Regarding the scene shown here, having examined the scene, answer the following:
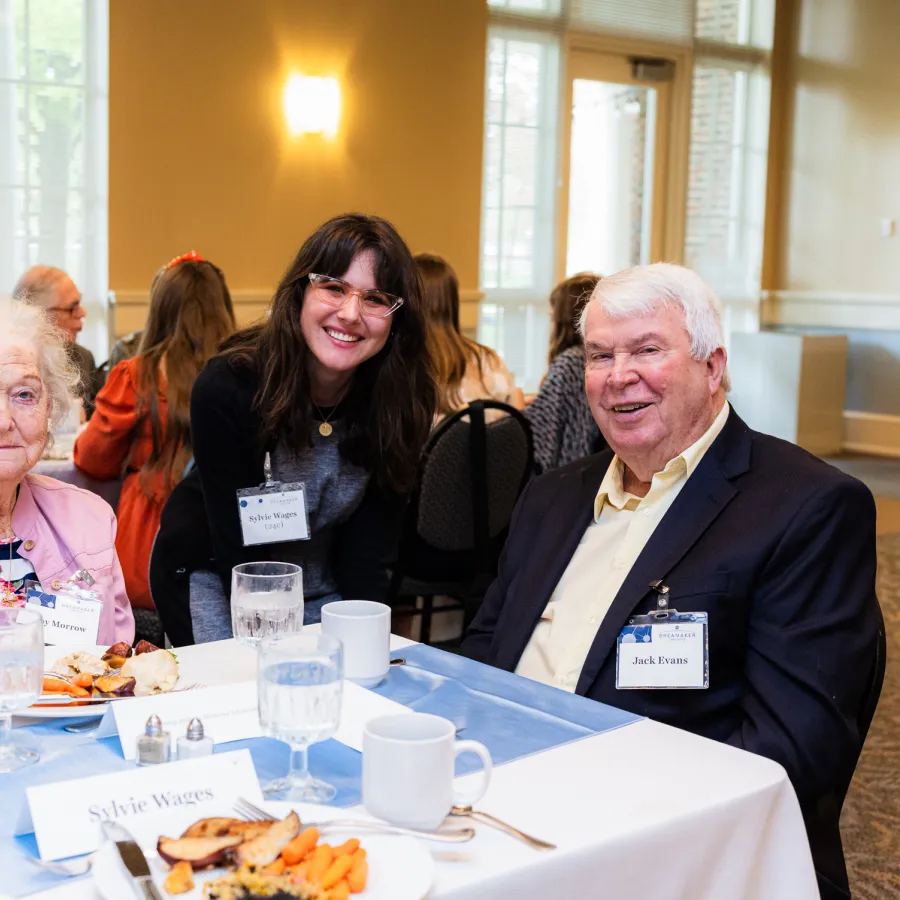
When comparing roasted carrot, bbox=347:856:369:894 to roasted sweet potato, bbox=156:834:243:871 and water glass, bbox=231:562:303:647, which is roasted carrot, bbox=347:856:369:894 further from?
water glass, bbox=231:562:303:647

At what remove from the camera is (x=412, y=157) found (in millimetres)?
7391

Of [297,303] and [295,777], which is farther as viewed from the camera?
[297,303]

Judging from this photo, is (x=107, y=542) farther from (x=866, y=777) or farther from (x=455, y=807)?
(x=866, y=777)

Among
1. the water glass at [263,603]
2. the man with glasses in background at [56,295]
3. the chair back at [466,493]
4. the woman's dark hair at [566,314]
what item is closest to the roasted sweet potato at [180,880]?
the water glass at [263,603]

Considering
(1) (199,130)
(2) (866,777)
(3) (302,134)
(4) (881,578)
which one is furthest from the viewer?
(3) (302,134)

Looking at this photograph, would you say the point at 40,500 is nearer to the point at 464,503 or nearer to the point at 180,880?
the point at 180,880

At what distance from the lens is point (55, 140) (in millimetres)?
6184

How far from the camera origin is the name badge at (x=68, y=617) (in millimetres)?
1710

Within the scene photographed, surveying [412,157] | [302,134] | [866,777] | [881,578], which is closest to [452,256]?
[412,157]

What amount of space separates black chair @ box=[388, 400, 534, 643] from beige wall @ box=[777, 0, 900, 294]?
21.4ft

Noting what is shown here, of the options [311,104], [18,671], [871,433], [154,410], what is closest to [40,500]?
[18,671]

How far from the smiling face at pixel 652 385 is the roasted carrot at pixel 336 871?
1.03 metres

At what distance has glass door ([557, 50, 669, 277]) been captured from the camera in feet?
28.1

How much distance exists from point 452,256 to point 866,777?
5.05m
